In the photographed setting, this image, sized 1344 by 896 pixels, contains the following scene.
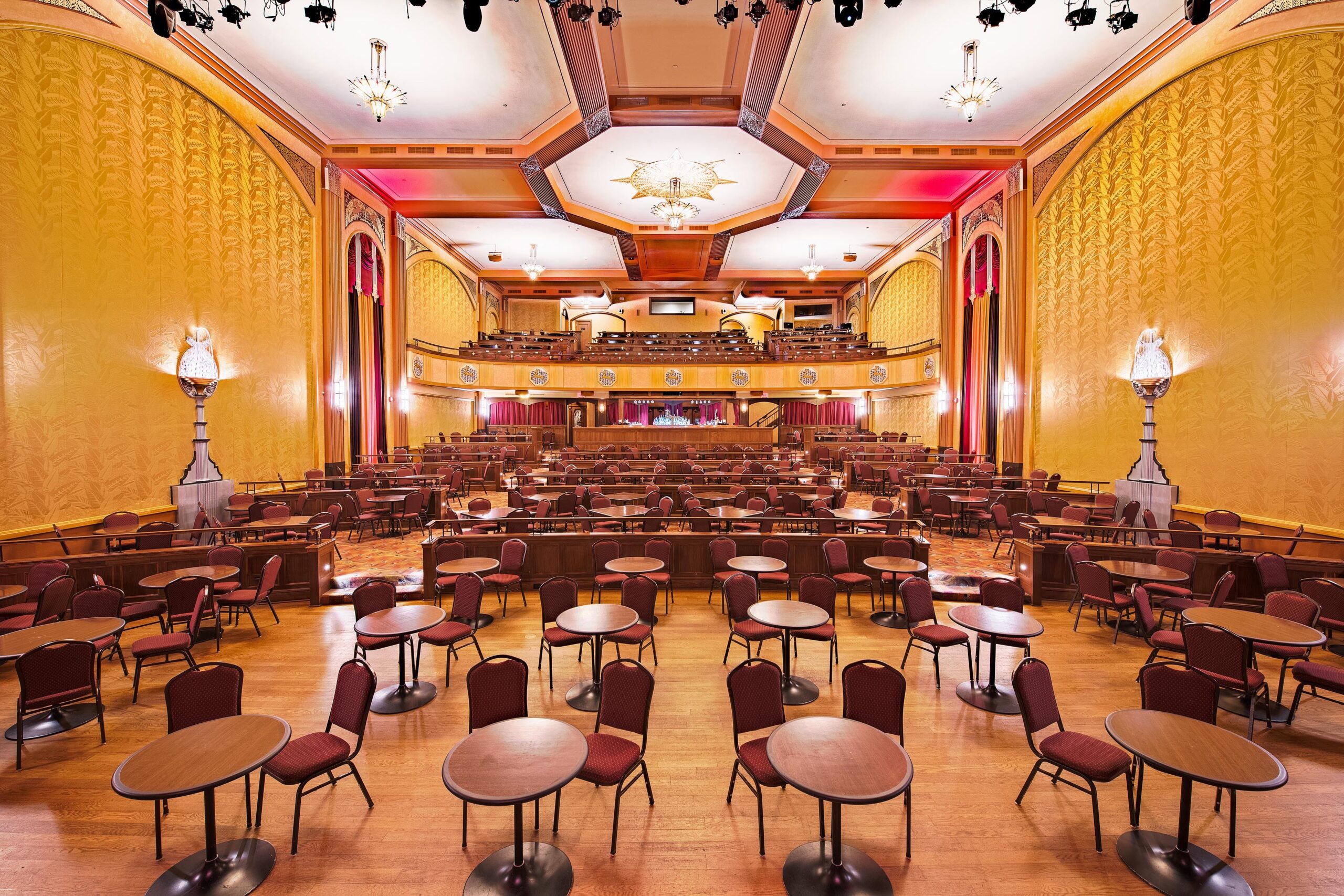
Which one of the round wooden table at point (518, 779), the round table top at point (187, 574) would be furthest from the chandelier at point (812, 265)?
the round wooden table at point (518, 779)

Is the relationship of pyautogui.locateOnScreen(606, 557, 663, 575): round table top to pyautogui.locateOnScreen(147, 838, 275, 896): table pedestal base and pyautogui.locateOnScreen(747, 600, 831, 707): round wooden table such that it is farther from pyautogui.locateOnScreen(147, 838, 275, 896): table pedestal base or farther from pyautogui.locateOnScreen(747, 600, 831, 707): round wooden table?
pyautogui.locateOnScreen(147, 838, 275, 896): table pedestal base

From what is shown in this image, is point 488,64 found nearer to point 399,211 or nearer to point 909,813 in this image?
point 399,211

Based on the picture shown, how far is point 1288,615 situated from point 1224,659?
4.55ft

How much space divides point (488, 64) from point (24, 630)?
11.0m

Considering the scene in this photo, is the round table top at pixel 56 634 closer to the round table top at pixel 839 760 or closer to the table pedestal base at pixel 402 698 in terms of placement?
the table pedestal base at pixel 402 698

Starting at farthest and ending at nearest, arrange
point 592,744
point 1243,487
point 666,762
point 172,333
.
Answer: point 172,333
point 1243,487
point 666,762
point 592,744

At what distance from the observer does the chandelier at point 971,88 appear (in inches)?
Answer: 393

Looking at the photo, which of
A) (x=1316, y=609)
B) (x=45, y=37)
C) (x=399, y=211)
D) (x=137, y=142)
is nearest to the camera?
(x=1316, y=609)

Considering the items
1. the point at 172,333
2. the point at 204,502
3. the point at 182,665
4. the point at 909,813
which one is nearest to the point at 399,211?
the point at 172,333

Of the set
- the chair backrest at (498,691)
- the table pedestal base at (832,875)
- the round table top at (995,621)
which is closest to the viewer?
the table pedestal base at (832,875)

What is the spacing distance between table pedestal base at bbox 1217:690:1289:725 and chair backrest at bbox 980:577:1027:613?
1392mm

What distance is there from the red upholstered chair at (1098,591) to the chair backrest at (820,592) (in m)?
2.82

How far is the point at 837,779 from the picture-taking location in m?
2.59

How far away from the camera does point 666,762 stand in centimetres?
387
